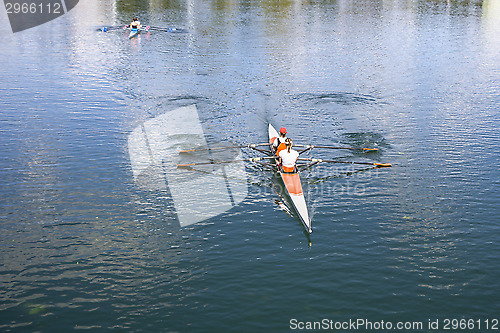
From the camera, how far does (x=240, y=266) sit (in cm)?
1881

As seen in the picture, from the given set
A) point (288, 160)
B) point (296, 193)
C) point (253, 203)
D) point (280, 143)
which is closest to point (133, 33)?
point (280, 143)

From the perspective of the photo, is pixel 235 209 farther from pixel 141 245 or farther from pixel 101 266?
pixel 101 266

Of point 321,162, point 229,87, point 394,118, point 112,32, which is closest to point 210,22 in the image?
point 112,32

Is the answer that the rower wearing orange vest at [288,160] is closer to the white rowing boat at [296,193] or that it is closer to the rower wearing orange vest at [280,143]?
the white rowing boat at [296,193]

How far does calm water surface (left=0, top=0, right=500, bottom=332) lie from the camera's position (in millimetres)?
16859

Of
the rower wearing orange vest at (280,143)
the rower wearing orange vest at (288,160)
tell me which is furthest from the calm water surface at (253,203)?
the rower wearing orange vest at (280,143)

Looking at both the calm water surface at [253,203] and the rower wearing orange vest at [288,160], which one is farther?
the rower wearing orange vest at [288,160]

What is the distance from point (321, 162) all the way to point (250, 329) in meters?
14.7

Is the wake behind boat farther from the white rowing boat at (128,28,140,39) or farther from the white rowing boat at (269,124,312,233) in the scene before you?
the white rowing boat at (128,28,140,39)

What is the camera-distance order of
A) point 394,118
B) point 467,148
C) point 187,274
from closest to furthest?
point 187,274, point 467,148, point 394,118

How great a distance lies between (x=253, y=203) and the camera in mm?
23812

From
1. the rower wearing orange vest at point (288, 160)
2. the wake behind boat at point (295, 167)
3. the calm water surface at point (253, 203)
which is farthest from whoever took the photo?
the rower wearing orange vest at point (288, 160)

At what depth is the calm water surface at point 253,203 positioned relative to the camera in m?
16.9

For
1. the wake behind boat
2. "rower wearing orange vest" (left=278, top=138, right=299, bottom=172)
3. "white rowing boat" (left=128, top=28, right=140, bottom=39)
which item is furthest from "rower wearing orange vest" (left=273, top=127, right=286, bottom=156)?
"white rowing boat" (left=128, top=28, right=140, bottom=39)
